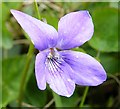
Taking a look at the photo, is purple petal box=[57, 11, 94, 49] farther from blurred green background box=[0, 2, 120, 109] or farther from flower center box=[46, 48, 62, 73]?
blurred green background box=[0, 2, 120, 109]

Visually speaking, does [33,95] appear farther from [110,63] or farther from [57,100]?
[110,63]

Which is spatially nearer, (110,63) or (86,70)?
(86,70)

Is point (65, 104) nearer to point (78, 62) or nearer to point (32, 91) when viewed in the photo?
point (32, 91)

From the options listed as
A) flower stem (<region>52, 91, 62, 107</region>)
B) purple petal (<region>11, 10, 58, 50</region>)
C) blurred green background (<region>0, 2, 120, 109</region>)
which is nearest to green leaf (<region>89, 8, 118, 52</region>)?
blurred green background (<region>0, 2, 120, 109</region>)

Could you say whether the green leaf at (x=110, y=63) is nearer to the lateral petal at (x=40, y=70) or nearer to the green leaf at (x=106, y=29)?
the green leaf at (x=106, y=29)

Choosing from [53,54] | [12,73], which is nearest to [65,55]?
[53,54]

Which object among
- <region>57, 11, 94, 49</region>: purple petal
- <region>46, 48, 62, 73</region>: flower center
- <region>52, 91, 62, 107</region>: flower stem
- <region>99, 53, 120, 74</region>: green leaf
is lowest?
<region>52, 91, 62, 107</region>: flower stem

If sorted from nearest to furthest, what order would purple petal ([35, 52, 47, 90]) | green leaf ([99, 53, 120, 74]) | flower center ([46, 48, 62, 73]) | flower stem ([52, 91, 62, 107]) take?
1. purple petal ([35, 52, 47, 90])
2. flower center ([46, 48, 62, 73])
3. flower stem ([52, 91, 62, 107])
4. green leaf ([99, 53, 120, 74])
